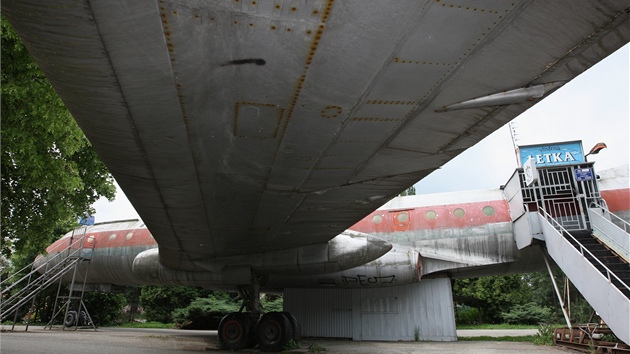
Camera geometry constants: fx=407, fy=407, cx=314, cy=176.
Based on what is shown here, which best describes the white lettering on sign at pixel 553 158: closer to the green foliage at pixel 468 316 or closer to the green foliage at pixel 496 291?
the green foliage at pixel 496 291

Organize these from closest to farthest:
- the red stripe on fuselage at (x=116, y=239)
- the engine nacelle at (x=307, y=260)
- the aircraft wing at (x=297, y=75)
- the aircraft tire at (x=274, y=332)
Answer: the aircraft wing at (x=297, y=75)
the engine nacelle at (x=307, y=260)
the aircraft tire at (x=274, y=332)
the red stripe on fuselage at (x=116, y=239)

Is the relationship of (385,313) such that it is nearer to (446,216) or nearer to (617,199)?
(446,216)

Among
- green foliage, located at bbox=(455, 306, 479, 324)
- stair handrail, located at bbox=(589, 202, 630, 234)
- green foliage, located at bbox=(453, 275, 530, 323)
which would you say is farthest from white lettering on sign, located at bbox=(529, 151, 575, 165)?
green foliage, located at bbox=(455, 306, 479, 324)

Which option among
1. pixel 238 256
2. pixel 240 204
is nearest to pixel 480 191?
pixel 238 256

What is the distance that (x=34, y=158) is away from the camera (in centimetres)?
682

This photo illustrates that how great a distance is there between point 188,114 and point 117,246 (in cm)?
1367

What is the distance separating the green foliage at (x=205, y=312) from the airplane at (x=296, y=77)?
1905 cm

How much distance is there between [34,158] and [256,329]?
6.03m

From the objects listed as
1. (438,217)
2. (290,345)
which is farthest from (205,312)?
(438,217)

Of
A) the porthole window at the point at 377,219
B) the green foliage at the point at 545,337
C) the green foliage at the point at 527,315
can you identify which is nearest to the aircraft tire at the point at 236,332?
the porthole window at the point at 377,219

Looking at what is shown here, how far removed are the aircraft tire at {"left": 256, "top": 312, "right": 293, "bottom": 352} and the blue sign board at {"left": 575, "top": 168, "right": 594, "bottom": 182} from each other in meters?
9.39

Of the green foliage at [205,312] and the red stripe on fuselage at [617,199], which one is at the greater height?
the red stripe on fuselage at [617,199]

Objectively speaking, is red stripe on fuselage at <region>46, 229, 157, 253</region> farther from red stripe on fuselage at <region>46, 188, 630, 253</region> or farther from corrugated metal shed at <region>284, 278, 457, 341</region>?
red stripe on fuselage at <region>46, 188, 630, 253</region>

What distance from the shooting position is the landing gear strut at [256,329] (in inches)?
381
